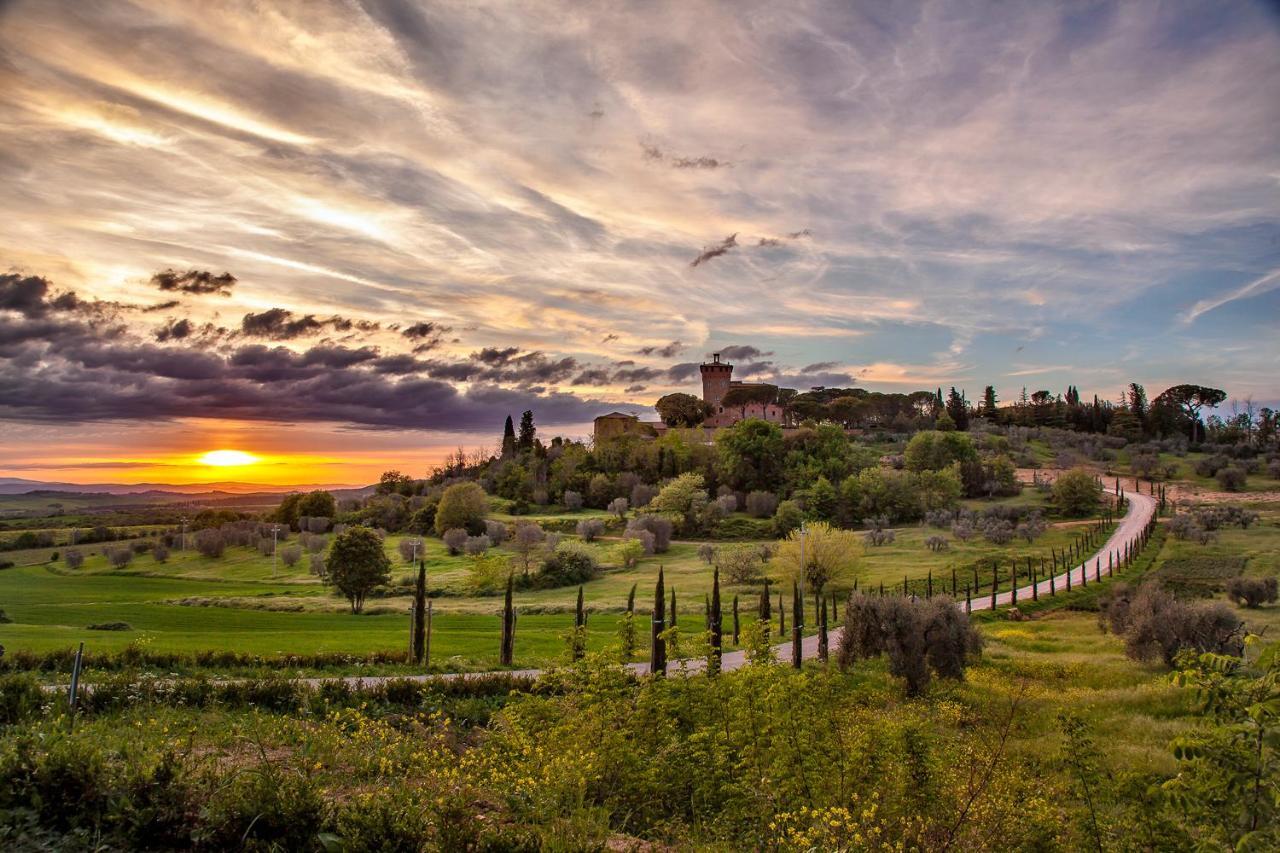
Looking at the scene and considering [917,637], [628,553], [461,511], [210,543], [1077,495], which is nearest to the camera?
[917,637]

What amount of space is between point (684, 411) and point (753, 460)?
52362mm

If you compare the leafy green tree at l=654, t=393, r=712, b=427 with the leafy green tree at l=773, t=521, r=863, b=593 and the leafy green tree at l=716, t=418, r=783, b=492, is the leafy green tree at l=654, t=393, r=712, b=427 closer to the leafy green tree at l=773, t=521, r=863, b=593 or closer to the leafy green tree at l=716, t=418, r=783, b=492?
the leafy green tree at l=716, t=418, r=783, b=492

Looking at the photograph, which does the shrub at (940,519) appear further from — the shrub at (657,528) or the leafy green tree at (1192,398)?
the leafy green tree at (1192,398)

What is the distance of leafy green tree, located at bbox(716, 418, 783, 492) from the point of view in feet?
361

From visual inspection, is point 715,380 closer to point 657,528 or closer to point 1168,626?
point 657,528

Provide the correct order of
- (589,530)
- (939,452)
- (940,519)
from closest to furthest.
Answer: (940,519) < (589,530) < (939,452)

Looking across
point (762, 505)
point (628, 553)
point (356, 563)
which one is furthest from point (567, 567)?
point (762, 505)

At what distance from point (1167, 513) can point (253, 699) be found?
9022cm

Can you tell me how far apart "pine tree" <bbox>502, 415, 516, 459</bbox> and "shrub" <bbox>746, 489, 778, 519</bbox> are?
5373 cm

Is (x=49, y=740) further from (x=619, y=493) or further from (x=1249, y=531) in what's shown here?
(x=619, y=493)

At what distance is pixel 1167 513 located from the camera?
7888cm

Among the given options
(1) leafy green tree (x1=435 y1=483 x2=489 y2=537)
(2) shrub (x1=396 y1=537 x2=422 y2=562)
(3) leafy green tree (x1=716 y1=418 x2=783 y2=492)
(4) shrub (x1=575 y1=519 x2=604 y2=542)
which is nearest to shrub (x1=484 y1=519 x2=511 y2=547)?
(1) leafy green tree (x1=435 y1=483 x2=489 y2=537)

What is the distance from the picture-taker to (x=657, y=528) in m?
85.2

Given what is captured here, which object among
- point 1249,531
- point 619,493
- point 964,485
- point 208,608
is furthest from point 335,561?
point 964,485
